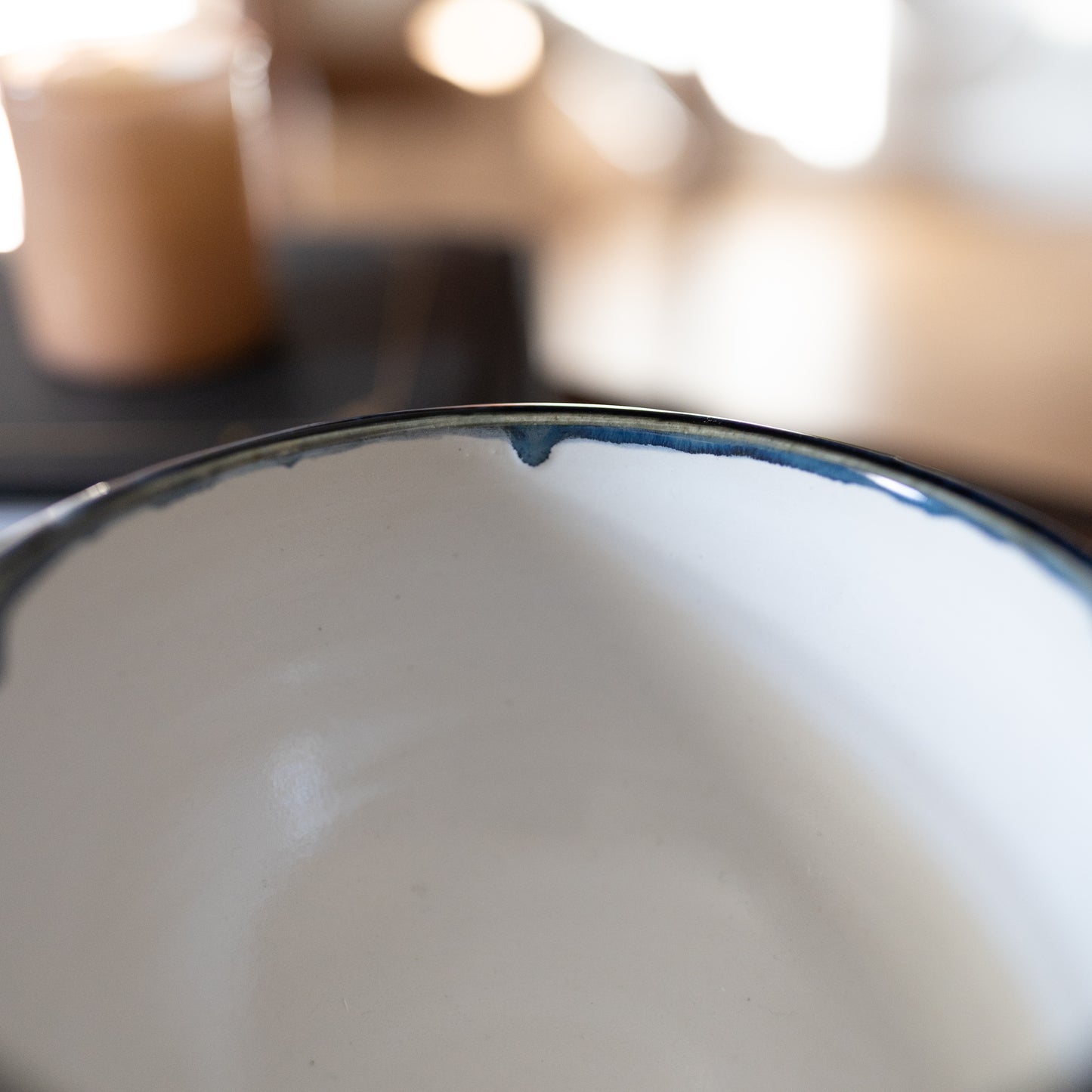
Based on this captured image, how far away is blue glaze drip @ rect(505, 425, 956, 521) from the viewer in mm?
176

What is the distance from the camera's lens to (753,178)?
1953 millimetres

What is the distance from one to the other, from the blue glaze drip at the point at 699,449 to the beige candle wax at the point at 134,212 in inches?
13.0

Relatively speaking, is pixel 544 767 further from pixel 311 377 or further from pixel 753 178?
pixel 753 178

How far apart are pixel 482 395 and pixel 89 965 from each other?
344mm

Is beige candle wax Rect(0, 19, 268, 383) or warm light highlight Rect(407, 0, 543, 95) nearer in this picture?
beige candle wax Rect(0, 19, 268, 383)

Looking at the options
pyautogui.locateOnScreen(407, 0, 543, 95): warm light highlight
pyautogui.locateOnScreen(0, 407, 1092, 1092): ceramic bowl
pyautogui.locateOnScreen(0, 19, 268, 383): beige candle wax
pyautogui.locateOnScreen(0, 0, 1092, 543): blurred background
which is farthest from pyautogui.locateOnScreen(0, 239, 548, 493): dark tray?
pyautogui.locateOnScreen(407, 0, 543, 95): warm light highlight

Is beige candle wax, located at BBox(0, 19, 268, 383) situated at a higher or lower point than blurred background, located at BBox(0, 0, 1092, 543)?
lower

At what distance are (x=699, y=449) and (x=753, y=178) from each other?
1884 millimetres

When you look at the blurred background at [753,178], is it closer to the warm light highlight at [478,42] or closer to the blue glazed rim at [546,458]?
the warm light highlight at [478,42]

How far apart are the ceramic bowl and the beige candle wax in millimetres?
322

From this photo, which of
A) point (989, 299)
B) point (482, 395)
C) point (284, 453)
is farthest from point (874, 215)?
point (284, 453)

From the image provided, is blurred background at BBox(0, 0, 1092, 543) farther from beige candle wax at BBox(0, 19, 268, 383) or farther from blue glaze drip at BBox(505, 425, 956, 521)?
blue glaze drip at BBox(505, 425, 956, 521)

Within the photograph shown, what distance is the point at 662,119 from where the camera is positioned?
198 cm

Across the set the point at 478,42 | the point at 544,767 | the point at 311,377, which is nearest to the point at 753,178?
the point at 478,42
